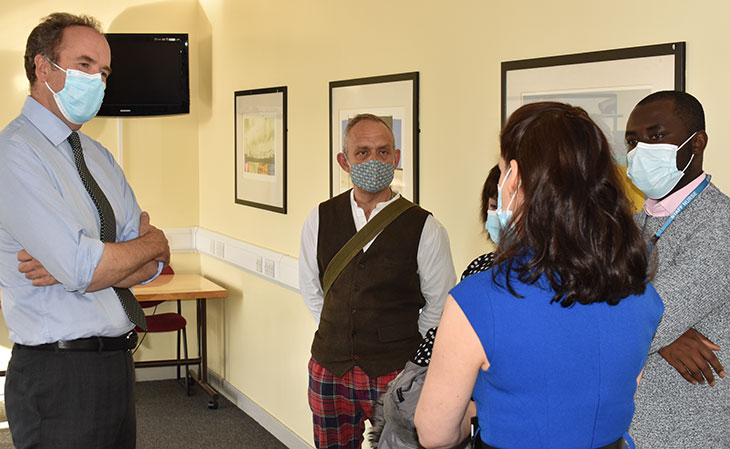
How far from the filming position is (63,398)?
218cm

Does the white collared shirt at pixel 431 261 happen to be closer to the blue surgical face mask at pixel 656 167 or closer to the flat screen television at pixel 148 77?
the blue surgical face mask at pixel 656 167

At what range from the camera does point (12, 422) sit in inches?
89.0

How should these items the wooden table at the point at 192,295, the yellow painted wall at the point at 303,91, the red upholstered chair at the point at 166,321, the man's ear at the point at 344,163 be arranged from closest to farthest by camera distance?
the yellow painted wall at the point at 303,91, the man's ear at the point at 344,163, the wooden table at the point at 192,295, the red upholstered chair at the point at 166,321

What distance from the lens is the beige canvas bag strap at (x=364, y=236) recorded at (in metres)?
2.93

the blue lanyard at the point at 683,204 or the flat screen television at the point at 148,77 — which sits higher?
the flat screen television at the point at 148,77

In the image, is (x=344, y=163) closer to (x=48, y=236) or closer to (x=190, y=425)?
(x=48, y=236)

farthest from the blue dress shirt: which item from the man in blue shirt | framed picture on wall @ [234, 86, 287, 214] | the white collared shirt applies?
framed picture on wall @ [234, 86, 287, 214]

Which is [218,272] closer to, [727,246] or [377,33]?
[377,33]

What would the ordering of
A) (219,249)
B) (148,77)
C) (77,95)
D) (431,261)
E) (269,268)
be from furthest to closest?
(219,249)
(148,77)
(269,268)
(431,261)
(77,95)

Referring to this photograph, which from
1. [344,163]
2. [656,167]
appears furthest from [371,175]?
[656,167]

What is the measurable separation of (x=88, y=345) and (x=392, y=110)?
1.85m

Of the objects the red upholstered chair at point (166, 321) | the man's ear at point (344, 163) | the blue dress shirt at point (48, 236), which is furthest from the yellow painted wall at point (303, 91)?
the blue dress shirt at point (48, 236)

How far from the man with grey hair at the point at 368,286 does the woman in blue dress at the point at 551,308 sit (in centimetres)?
143

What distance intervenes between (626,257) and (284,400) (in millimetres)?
3648
